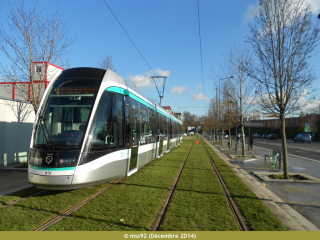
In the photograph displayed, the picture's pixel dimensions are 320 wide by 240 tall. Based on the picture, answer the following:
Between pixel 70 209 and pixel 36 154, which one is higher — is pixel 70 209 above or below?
below

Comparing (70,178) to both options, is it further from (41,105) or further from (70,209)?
(41,105)

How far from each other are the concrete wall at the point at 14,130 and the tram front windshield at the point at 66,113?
270 inches

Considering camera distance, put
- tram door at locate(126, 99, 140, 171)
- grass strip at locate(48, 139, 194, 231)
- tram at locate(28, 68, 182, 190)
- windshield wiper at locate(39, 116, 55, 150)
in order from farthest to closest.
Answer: tram door at locate(126, 99, 140, 171), windshield wiper at locate(39, 116, 55, 150), tram at locate(28, 68, 182, 190), grass strip at locate(48, 139, 194, 231)

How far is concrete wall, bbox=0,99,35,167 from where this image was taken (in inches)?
480

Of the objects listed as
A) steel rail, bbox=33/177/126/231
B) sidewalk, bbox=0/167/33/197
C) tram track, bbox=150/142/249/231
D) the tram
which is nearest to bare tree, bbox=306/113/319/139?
tram track, bbox=150/142/249/231

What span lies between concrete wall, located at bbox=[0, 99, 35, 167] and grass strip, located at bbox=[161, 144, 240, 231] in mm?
9004

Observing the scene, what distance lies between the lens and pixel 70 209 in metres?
5.70

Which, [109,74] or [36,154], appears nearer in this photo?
[36,154]

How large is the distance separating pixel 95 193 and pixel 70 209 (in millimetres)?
1543

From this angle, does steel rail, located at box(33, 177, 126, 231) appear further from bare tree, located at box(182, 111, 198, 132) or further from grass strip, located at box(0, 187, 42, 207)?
bare tree, located at box(182, 111, 198, 132)

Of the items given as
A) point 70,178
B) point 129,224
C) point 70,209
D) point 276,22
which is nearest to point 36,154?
point 70,178

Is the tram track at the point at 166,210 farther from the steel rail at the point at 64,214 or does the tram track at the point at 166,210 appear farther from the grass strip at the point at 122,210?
the steel rail at the point at 64,214

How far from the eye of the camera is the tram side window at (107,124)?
6750 mm

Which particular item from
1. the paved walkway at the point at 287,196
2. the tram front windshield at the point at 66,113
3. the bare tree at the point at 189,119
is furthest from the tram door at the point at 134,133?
the bare tree at the point at 189,119
